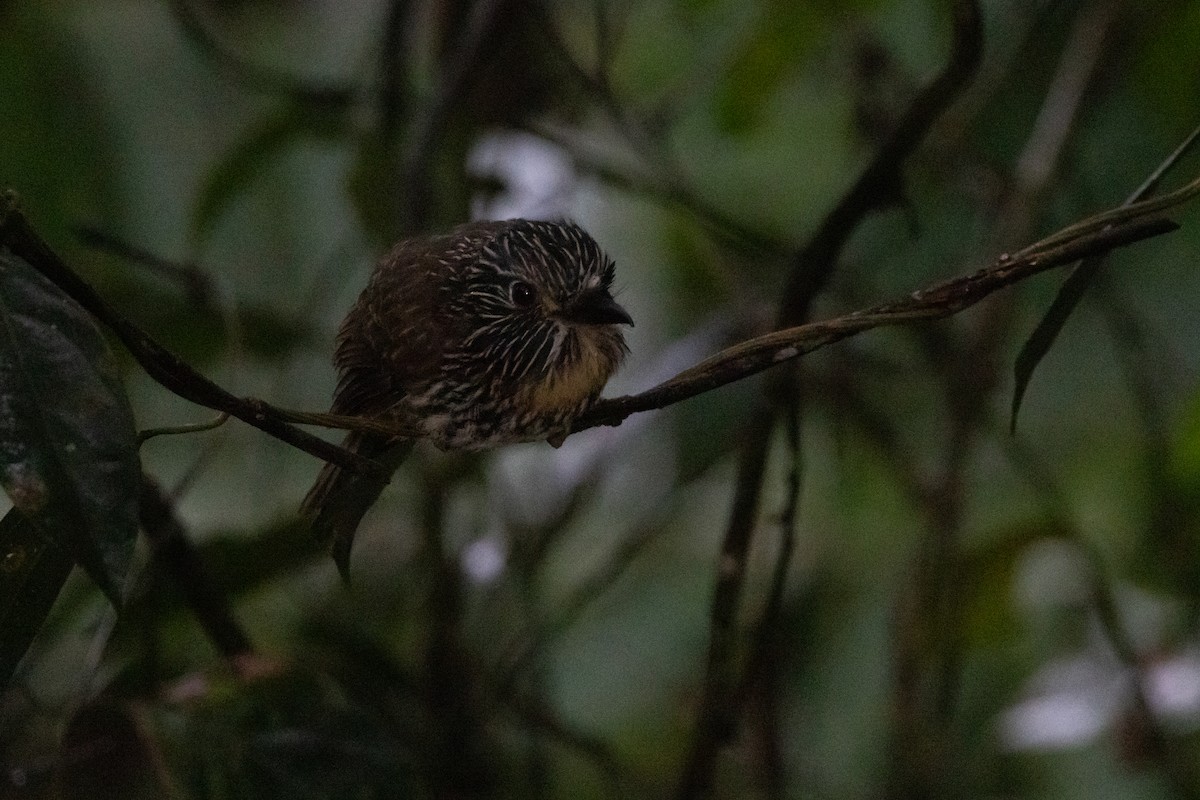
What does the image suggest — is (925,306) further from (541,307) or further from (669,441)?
(669,441)

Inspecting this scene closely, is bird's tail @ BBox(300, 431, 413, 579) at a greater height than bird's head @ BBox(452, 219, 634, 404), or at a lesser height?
lesser

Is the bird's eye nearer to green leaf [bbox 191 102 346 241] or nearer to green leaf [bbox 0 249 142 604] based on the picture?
green leaf [bbox 0 249 142 604]

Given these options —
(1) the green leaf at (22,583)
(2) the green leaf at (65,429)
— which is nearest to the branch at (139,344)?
(2) the green leaf at (65,429)

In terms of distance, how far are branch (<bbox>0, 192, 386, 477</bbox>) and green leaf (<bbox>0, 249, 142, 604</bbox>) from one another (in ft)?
0.11

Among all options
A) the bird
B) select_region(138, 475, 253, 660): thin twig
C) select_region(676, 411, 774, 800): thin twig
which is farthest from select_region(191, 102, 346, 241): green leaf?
the bird

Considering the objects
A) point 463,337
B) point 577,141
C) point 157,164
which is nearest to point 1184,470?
point 463,337

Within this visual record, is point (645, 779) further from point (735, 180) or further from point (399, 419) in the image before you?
point (399, 419)

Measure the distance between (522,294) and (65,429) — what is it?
1.57 ft

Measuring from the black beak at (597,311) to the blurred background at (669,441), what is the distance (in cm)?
49

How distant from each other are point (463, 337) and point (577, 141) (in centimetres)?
156

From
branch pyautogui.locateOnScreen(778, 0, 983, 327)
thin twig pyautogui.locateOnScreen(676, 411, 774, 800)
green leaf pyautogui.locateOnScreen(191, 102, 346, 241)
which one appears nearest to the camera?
branch pyautogui.locateOnScreen(778, 0, 983, 327)

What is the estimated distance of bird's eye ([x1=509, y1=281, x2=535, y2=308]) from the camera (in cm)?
138

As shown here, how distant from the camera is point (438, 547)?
2.38 m

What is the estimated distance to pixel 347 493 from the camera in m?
1.20
